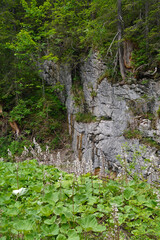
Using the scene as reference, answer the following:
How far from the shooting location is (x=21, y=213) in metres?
2.06

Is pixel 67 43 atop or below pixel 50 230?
atop

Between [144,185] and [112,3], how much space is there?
10.1m

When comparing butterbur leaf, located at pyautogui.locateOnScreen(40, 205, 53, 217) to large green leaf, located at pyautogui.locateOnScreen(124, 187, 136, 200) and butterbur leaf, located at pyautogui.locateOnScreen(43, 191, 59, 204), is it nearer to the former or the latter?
butterbur leaf, located at pyautogui.locateOnScreen(43, 191, 59, 204)

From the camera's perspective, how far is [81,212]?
2074 millimetres

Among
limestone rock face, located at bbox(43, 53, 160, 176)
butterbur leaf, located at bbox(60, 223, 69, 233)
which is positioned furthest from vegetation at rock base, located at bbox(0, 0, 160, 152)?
butterbur leaf, located at bbox(60, 223, 69, 233)

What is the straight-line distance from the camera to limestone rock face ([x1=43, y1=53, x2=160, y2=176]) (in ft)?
23.7

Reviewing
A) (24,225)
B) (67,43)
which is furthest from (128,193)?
(67,43)

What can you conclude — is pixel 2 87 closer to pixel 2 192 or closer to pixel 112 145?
pixel 112 145

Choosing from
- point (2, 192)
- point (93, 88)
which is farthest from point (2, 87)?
point (2, 192)

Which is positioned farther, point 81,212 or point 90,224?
point 81,212

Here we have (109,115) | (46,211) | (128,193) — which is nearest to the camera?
(46,211)

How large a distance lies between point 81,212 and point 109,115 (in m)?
6.90

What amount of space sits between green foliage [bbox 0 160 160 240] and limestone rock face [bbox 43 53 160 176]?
11.1 ft

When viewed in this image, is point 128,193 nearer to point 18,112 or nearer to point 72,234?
point 72,234
